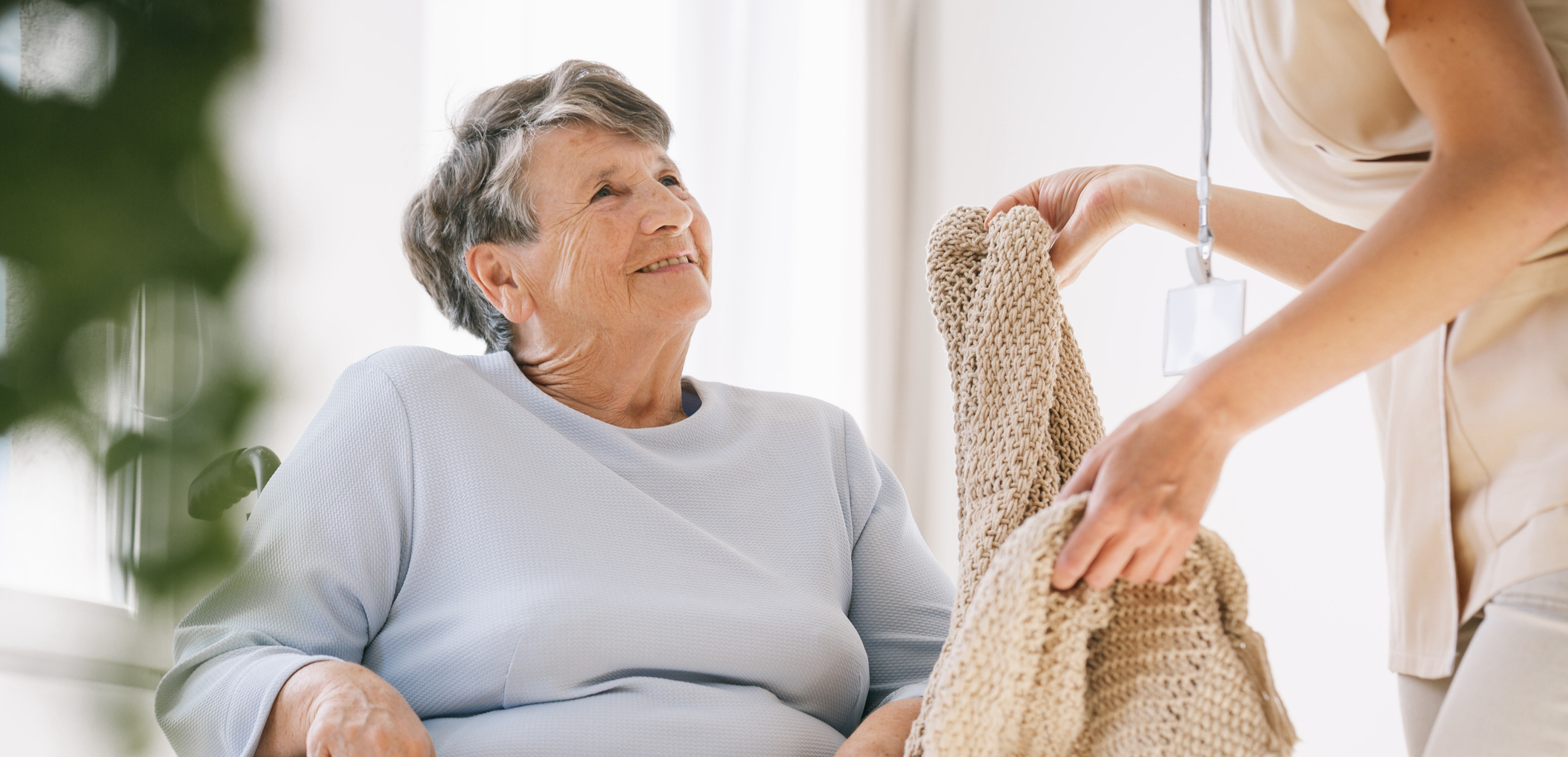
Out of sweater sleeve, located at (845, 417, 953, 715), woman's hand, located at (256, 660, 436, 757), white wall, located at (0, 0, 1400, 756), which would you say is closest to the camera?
woman's hand, located at (256, 660, 436, 757)

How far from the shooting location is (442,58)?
192 cm

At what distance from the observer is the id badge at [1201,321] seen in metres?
0.91

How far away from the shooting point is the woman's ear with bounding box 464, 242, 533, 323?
1460 millimetres

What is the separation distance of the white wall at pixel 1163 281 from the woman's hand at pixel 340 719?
4.92ft

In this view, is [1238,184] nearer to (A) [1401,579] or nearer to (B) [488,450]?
(A) [1401,579]

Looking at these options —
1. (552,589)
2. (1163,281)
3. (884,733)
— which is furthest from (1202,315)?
(1163,281)

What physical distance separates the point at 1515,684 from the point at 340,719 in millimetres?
874

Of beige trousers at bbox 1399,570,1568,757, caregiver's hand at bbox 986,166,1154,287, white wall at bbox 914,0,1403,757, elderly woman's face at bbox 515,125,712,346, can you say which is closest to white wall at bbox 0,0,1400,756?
white wall at bbox 914,0,1403,757

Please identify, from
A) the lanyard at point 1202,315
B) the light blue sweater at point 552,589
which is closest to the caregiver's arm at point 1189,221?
the lanyard at point 1202,315

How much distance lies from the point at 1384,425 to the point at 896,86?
1.93m

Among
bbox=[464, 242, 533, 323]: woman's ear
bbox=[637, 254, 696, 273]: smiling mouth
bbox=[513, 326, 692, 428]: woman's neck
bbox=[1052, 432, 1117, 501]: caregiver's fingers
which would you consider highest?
bbox=[637, 254, 696, 273]: smiling mouth

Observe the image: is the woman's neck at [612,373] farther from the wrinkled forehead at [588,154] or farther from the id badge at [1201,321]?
the id badge at [1201,321]

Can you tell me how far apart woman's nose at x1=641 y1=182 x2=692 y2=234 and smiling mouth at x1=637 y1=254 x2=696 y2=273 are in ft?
0.12

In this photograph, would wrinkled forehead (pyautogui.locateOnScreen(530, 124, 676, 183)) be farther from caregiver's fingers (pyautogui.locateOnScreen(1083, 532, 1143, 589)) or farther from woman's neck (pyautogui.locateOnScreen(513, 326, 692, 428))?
caregiver's fingers (pyautogui.locateOnScreen(1083, 532, 1143, 589))
